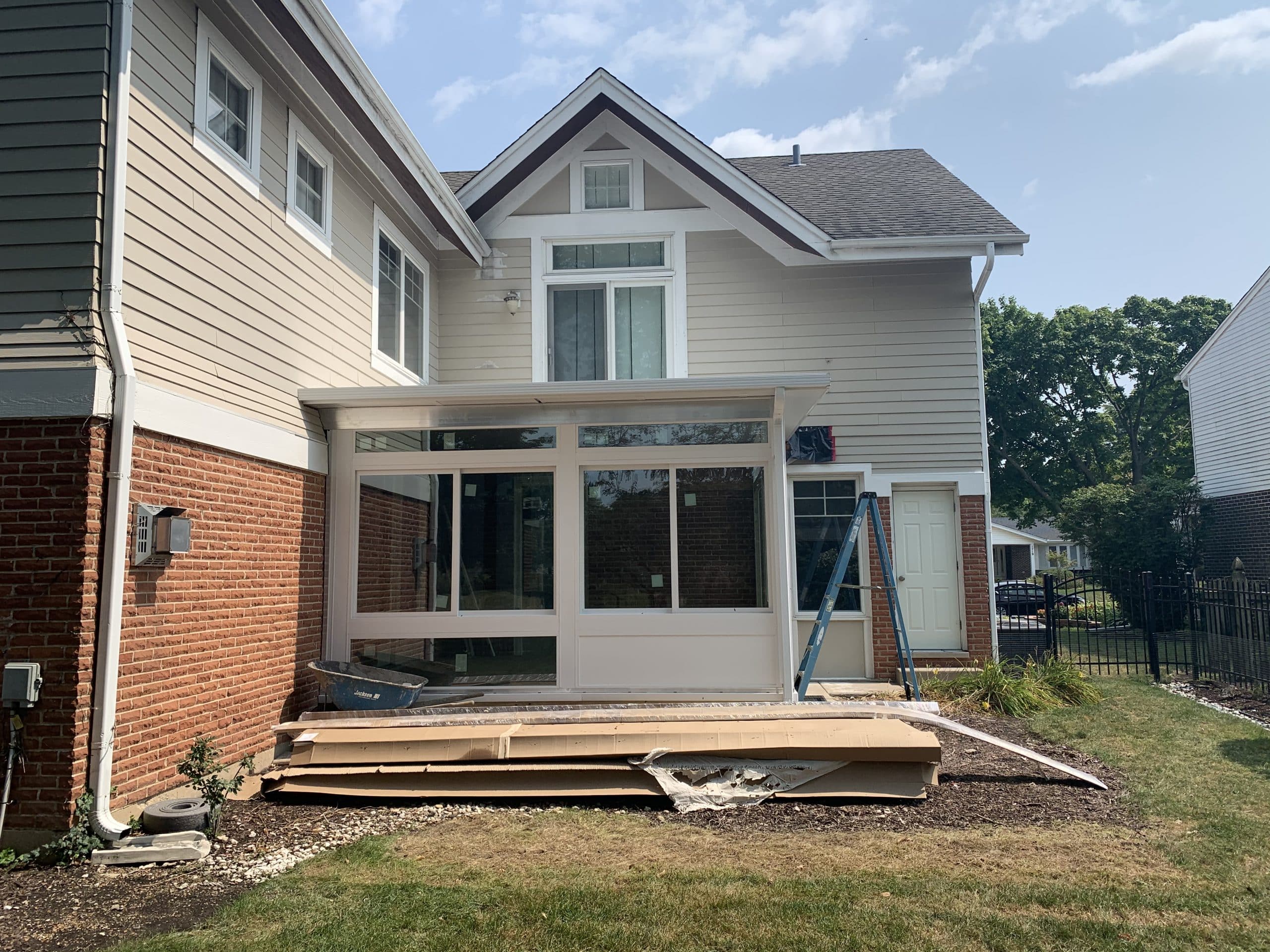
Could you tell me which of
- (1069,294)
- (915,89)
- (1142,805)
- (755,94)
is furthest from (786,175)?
(1069,294)

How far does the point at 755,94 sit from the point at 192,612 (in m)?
11.3

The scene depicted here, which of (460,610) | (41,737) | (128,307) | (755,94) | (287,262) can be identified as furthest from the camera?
(755,94)

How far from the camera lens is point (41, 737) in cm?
498

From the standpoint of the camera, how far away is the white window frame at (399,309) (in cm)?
944

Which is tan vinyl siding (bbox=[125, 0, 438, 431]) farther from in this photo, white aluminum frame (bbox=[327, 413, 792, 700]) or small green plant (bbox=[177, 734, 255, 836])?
small green plant (bbox=[177, 734, 255, 836])

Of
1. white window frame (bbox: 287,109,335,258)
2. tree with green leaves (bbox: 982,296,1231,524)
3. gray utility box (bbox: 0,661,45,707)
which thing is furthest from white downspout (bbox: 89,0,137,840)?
tree with green leaves (bbox: 982,296,1231,524)

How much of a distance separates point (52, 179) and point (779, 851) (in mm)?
5775

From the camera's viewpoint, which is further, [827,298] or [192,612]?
[827,298]

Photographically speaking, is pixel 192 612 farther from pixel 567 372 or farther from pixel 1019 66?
pixel 1019 66

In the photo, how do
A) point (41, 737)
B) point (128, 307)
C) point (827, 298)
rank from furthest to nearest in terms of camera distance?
point (827, 298)
point (128, 307)
point (41, 737)

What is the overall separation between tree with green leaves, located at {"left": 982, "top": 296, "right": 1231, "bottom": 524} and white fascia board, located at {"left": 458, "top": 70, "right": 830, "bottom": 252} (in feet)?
86.9

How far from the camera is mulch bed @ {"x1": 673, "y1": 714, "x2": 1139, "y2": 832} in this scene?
5738 mm

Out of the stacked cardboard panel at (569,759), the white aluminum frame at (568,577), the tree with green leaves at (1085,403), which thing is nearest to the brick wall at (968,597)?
the white aluminum frame at (568,577)

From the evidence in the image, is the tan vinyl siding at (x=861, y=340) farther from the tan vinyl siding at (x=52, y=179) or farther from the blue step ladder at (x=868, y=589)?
the tan vinyl siding at (x=52, y=179)
